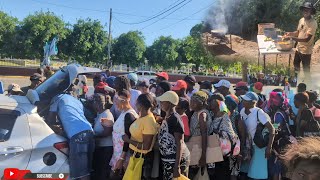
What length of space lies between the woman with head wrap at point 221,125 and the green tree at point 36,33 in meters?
34.5

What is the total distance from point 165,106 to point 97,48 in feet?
125

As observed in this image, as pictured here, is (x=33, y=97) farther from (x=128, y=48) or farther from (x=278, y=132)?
(x=128, y=48)

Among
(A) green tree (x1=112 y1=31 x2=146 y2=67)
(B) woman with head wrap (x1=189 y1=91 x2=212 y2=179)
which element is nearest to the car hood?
(B) woman with head wrap (x1=189 y1=91 x2=212 y2=179)

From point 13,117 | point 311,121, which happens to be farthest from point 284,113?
point 13,117

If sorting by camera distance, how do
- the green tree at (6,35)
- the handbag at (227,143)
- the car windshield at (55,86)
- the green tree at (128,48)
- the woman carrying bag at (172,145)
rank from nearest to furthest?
the woman carrying bag at (172,145) < the handbag at (227,143) < the car windshield at (55,86) < the green tree at (6,35) < the green tree at (128,48)

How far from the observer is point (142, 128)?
12.9 ft

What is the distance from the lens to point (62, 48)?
39781 millimetres

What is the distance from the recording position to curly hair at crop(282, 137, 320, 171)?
1.58 metres

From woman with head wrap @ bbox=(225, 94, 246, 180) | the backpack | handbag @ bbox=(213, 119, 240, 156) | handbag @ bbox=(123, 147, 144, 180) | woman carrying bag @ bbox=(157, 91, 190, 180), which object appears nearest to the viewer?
woman carrying bag @ bbox=(157, 91, 190, 180)

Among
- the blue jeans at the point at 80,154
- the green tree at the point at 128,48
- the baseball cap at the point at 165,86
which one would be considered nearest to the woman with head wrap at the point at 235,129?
the baseball cap at the point at 165,86

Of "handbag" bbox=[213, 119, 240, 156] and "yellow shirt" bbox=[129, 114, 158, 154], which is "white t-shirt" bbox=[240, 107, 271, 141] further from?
"yellow shirt" bbox=[129, 114, 158, 154]

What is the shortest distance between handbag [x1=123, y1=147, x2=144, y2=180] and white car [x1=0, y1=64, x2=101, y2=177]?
589mm

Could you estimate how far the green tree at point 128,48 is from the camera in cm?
4672

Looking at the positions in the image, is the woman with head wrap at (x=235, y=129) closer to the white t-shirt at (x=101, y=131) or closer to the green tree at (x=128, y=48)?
the white t-shirt at (x=101, y=131)
